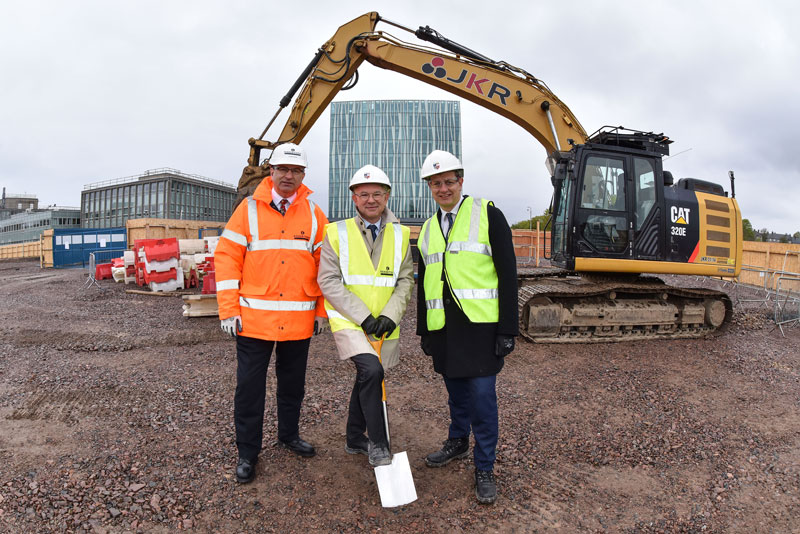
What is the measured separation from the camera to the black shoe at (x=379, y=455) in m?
3.00

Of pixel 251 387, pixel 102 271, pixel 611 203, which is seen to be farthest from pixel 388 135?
pixel 251 387

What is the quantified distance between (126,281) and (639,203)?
12853 mm

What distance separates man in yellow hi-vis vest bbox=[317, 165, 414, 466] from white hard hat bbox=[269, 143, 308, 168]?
449mm

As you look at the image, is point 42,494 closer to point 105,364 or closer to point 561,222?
point 105,364

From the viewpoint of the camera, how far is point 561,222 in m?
7.55

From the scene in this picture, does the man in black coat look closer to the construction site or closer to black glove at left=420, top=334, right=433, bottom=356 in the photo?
the construction site

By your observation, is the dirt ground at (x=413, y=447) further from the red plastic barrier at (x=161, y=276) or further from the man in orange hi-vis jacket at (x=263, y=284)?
the red plastic barrier at (x=161, y=276)

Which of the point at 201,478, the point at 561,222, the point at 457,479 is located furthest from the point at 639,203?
the point at 201,478

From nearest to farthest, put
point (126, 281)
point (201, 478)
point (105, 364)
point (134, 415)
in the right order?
point (201, 478) < point (134, 415) < point (105, 364) < point (126, 281)

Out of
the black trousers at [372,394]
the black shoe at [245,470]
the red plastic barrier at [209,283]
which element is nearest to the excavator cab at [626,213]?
the black trousers at [372,394]

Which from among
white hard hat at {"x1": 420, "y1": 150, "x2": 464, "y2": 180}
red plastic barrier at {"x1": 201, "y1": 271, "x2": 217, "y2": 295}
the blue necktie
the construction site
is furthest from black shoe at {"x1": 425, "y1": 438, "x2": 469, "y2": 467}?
red plastic barrier at {"x1": 201, "y1": 271, "x2": 217, "y2": 295}

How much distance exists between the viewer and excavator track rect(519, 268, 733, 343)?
719 cm

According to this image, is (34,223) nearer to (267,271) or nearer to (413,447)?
(267,271)

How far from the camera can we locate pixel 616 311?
24.1 ft
